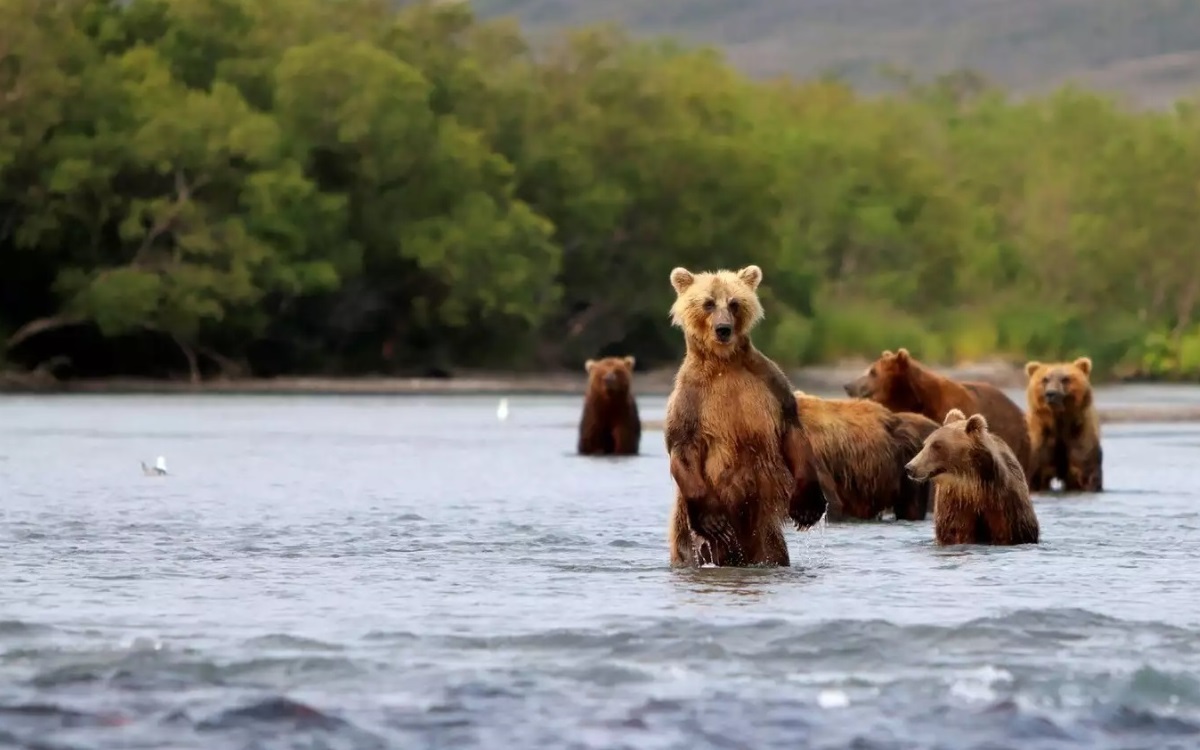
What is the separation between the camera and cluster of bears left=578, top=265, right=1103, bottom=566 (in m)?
11.8

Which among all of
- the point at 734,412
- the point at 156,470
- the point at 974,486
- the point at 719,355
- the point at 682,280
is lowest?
the point at 156,470

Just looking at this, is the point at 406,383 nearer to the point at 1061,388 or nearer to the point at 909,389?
the point at 1061,388

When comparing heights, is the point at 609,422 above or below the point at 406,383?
below

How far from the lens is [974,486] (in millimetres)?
13859

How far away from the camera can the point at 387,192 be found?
2761 inches

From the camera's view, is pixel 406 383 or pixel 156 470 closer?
pixel 156 470

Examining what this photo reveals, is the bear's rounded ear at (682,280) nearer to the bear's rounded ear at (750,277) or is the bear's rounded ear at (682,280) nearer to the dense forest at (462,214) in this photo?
the bear's rounded ear at (750,277)

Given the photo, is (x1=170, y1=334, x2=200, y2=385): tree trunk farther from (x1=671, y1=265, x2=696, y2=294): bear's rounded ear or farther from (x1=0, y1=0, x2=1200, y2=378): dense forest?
(x1=671, y1=265, x2=696, y2=294): bear's rounded ear

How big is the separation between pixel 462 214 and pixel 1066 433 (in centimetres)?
5053

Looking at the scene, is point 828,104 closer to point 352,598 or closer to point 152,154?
point 152,154

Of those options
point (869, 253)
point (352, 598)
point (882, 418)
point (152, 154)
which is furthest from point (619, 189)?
point (352, 598)

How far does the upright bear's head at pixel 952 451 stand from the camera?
13.6 metres

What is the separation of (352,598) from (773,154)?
7501 centimetres

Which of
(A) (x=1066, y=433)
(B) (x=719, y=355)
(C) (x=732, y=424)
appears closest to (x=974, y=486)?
(C) (x=732, y=424)
